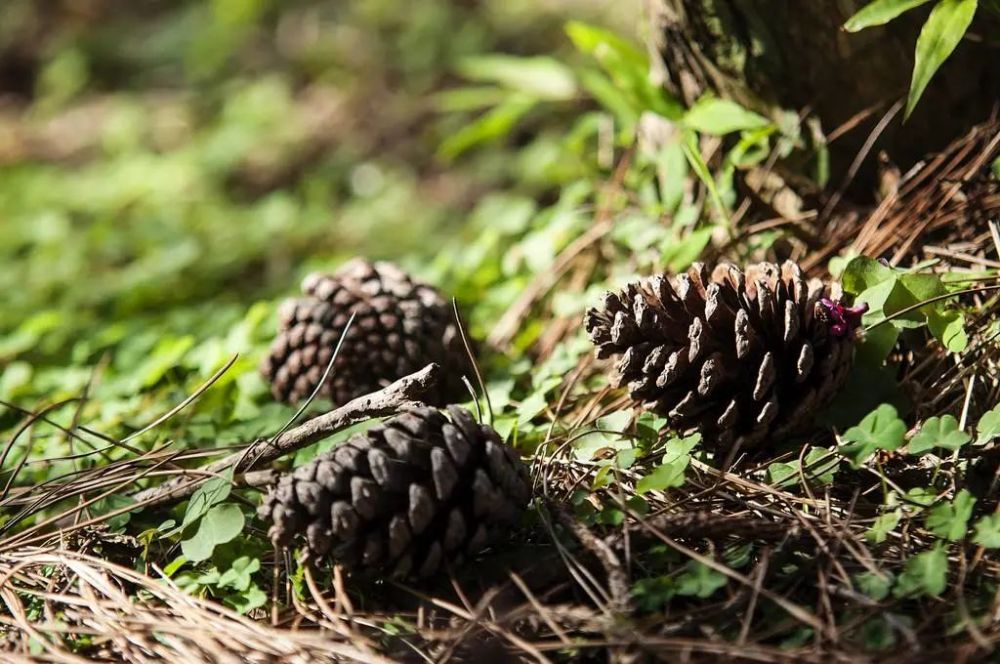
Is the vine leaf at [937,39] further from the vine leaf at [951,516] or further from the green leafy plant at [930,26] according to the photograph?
the vine leaf at [951,516]

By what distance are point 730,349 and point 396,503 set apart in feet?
2.02

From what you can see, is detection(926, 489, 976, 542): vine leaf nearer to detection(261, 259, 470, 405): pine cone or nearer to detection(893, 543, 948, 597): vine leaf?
detection(893, 543, 948, 597): vine leaf

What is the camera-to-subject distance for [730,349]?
1.46 meters

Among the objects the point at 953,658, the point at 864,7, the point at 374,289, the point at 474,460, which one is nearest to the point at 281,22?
the point at 374,289

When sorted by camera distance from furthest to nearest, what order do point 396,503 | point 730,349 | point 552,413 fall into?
1. point 552,413
2. point 730,349
3. point 396,503

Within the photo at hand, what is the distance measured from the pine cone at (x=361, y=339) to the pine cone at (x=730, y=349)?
0.53 meters

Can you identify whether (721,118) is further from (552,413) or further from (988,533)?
(988,533)

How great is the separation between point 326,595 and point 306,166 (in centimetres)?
289

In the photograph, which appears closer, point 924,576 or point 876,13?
point 924,576

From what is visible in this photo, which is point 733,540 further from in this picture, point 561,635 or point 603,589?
point 561,635

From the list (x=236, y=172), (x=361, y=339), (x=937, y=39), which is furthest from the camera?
(x=236, y=172)

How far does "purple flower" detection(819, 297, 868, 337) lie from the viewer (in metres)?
1.46

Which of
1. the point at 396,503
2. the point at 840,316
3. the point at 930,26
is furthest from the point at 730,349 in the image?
the point at 930,26

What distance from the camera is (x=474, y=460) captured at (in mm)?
1321
